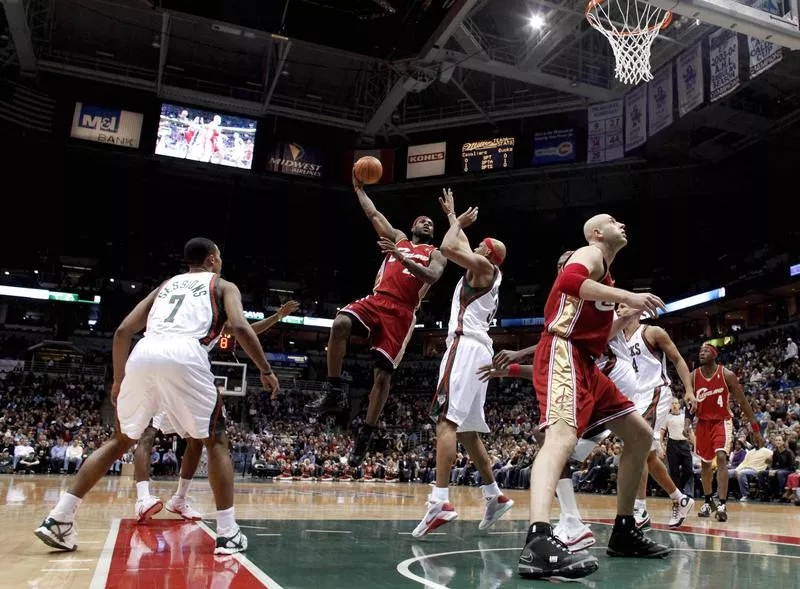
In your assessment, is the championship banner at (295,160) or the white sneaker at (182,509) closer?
the white sneaker at (182,509)

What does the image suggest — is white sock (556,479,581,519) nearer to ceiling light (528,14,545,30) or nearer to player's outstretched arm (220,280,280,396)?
player's outstretched arm (220,280,280,396)

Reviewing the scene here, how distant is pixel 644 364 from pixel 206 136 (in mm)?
20992

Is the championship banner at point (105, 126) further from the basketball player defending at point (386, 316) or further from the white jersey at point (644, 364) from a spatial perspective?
the white jersey at point (644, 364)

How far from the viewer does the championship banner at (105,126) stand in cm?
2320

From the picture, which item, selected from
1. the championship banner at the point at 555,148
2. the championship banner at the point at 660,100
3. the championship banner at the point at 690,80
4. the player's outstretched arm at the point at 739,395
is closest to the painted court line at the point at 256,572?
the player's outstretched arm at the point at 739,395

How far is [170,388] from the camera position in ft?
12.0

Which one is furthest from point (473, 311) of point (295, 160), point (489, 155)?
point (295, 160)

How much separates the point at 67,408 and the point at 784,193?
27438mm

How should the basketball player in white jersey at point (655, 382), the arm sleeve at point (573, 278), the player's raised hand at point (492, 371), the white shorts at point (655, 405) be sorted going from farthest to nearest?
the white shorts at point (655, 405)
the basketball player in white jersey at point (655, 382)
the player's raised hand at point (492, 371)
the arm sleeve at point (573, 278)

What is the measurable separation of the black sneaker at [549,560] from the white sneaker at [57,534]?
7.91 ft

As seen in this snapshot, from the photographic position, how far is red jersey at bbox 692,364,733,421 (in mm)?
7441

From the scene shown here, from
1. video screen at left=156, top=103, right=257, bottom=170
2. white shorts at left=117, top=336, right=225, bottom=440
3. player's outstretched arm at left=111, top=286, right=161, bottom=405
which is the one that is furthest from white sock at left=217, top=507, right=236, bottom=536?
video screen at left=156, top=103, right=257, bottom=170

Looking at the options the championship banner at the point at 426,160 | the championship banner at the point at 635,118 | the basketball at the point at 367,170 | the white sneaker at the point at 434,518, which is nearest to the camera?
the white sneaker at the point at 434,518

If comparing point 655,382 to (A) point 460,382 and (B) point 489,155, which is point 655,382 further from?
(B) point 489,155
